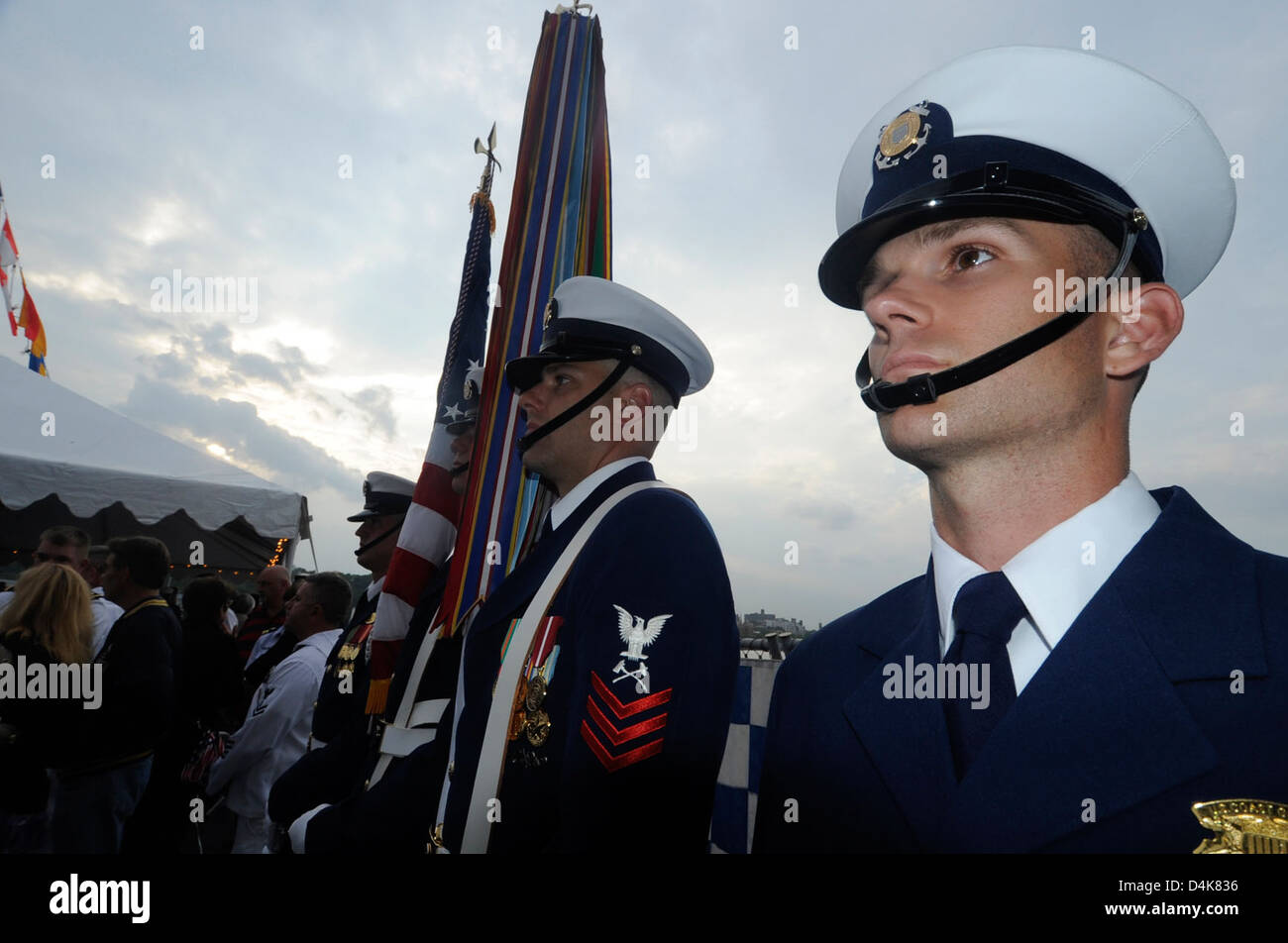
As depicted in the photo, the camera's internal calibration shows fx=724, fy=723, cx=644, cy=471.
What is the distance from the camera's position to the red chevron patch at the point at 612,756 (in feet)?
5.05

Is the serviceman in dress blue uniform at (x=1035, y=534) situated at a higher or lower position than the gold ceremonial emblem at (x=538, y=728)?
higher

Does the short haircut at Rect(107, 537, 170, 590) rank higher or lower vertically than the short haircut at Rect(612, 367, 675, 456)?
lower

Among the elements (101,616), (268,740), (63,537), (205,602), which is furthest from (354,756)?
(63,537)

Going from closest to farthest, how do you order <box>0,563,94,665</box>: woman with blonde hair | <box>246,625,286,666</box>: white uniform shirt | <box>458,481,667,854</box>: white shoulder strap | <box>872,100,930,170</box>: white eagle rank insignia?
<box>872,100,930,170</box>: white eagle rank insignia < <box>458,481,667,854</box>: white shoulder strap < <box>0,563,94,665</box>: woman with blonde hair < <box>246,625,286,666</box>: white uniform shirt

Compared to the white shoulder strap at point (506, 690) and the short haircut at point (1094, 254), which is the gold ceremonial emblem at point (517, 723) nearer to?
the white shoulder strap at point (506, 690)

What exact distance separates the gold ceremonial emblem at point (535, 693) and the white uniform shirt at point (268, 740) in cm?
317

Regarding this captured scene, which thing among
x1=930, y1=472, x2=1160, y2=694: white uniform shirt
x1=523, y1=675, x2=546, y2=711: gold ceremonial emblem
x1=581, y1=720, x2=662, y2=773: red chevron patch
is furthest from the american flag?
x1=930, y1=472, x2=1160, y2=694: white uniform shirt

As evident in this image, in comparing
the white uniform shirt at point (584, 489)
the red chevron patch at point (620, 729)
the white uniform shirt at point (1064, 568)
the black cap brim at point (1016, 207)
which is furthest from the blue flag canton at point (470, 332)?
the white uniform shirt at point (1064, 568)

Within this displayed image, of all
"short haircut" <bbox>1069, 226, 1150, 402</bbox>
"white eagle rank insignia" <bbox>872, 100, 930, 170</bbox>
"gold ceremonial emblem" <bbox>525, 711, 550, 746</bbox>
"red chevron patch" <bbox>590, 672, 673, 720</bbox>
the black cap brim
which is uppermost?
"white eagle rank insignia" <bbox>872, 100, 930, 170</bbox>

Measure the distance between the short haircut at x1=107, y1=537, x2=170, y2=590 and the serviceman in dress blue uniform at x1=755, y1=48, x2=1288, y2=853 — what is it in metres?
4.59

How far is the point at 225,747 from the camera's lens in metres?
4.71

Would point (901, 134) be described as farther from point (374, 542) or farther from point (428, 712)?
point (374, 542)

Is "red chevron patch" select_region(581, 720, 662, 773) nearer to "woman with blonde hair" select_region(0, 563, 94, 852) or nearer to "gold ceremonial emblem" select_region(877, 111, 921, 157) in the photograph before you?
"gold ceremonial emblem" select_region(877, 111, 921, 157)

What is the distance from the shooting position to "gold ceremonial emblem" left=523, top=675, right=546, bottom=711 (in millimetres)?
1769
